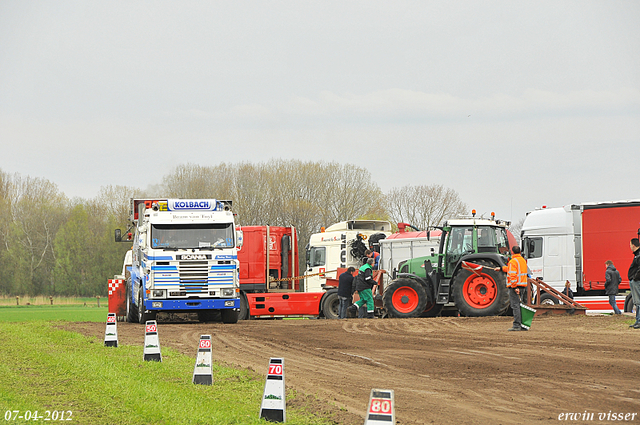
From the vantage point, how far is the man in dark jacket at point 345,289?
23359 millimetres

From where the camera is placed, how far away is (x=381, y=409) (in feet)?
16.9

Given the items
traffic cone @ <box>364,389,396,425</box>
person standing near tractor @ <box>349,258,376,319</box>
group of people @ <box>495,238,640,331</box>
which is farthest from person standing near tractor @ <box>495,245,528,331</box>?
traffic cone @ <box>364,389,396,425</box>

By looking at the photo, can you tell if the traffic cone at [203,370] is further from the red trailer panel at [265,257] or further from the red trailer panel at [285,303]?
the red trailer panel at [265,257]

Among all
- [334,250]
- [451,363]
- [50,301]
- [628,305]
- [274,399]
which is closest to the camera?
[274,399]

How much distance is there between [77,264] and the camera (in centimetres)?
7450

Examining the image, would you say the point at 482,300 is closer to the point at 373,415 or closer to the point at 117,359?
the point at 117,359

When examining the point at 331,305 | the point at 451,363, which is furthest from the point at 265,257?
the point at 451,363

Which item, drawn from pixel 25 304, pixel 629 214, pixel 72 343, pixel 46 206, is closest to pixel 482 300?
pixel 629 214

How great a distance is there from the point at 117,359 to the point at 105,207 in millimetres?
64329

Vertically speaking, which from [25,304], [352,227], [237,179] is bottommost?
[25,304]

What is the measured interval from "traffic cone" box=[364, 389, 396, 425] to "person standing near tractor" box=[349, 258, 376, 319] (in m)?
17.0

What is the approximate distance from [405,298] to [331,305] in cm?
365

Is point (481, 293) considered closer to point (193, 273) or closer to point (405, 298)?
point (405, 298)

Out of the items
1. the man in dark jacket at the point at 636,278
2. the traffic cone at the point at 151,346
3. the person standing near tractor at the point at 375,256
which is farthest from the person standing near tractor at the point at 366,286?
the traffic cone at the point at 151,346
